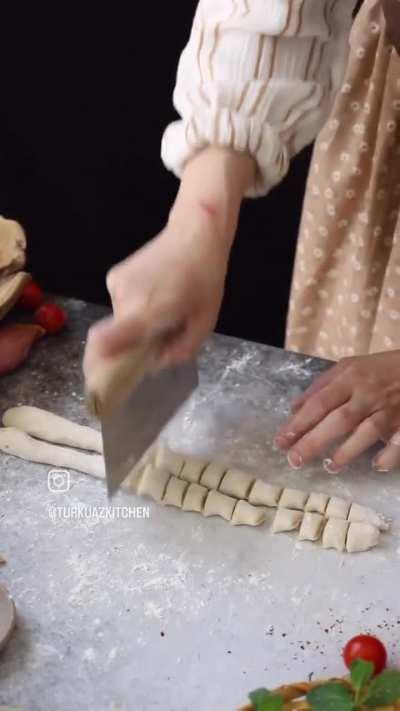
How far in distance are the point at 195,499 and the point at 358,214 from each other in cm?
57

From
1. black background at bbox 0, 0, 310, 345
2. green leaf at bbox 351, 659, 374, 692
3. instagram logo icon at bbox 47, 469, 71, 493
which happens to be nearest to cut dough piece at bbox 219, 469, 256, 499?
instagram logo icon at bbox 47, 469, 71, 493

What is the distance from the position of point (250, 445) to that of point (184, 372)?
6.4 inches

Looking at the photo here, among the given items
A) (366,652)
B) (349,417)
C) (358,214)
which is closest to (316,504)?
(349,417)

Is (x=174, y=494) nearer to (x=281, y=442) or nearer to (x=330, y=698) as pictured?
(x=281, y=442)

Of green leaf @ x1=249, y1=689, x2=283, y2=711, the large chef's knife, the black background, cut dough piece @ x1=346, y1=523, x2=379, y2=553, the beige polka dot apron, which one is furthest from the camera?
the black background

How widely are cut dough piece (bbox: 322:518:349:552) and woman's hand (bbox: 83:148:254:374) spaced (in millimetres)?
311

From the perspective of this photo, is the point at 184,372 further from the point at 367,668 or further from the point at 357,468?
the point at 367,668

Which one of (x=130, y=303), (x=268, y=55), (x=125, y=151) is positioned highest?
(x=268, y=55)

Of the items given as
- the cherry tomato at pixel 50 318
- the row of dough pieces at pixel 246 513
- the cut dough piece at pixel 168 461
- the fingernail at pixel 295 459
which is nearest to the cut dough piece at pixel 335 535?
the row of dough pieces at pixel 246 513

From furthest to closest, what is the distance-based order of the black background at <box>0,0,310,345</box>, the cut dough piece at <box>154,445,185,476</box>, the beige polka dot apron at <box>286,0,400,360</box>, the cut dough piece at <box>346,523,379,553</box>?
the black background at <box>0,0,310,345</box>
the beige polka dot apron at <box>286,0,400,360</box>
the cut dough piece at <box>154,445,185,476</box>
the cut dough piece at <box>346,523,379,553</box>

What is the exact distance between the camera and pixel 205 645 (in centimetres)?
108

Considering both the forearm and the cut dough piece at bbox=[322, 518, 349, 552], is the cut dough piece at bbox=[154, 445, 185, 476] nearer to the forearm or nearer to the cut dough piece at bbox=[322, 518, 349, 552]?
the cut dough piece at bbox=[322, 518, 349, 552]

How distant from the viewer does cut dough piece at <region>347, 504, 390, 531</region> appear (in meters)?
1.20

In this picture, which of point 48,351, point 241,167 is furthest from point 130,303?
point 48,351
